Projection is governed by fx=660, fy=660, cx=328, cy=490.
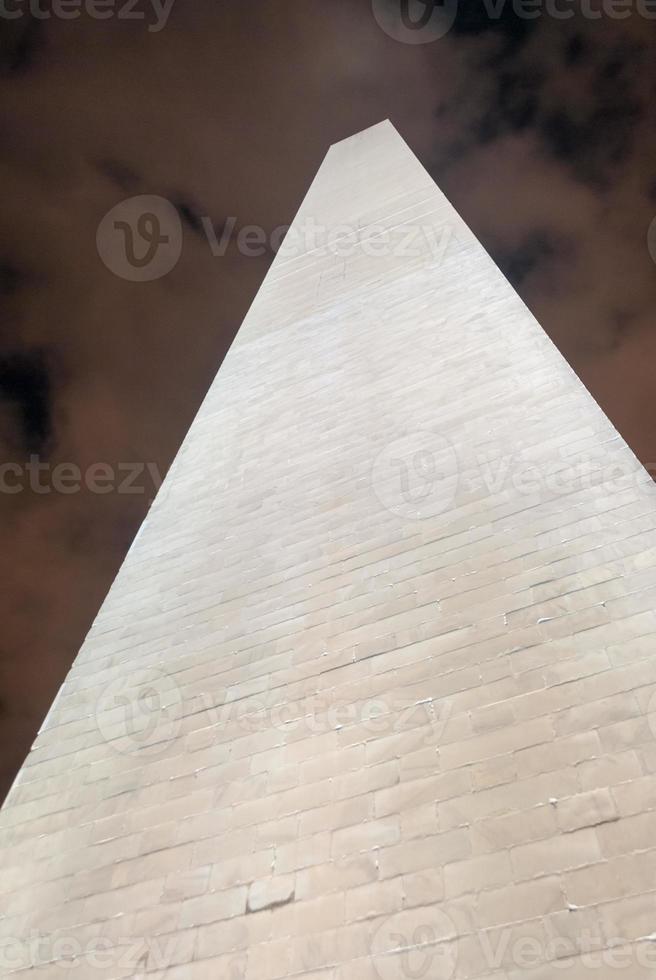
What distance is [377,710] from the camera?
313 centimetres

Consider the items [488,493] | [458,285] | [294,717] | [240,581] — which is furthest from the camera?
[458,285]

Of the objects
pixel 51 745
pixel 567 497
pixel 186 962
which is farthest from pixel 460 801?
pixel 51 745

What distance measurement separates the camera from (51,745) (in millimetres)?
3996

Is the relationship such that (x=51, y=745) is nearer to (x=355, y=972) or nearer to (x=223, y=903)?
(x=223, y=903)

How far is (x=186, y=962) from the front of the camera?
2.65m

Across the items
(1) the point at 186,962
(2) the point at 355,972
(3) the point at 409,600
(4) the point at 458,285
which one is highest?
(4) the point at 458,285

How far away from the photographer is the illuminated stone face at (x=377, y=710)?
238 cm

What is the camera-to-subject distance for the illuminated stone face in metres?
2.38

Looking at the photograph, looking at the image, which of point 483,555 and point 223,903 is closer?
point 223,903

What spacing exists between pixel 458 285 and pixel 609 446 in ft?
9.53

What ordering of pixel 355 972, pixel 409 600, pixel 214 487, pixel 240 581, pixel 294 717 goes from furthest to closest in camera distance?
pixel 214 487 → pixel 240 581 → pixel 409 600 → pixel 294 717 → pixel 355 972

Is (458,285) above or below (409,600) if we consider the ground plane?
above

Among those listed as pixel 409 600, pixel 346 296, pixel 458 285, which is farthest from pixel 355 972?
pixel 346 296

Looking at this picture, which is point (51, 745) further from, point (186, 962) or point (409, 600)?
point (409, 600)
